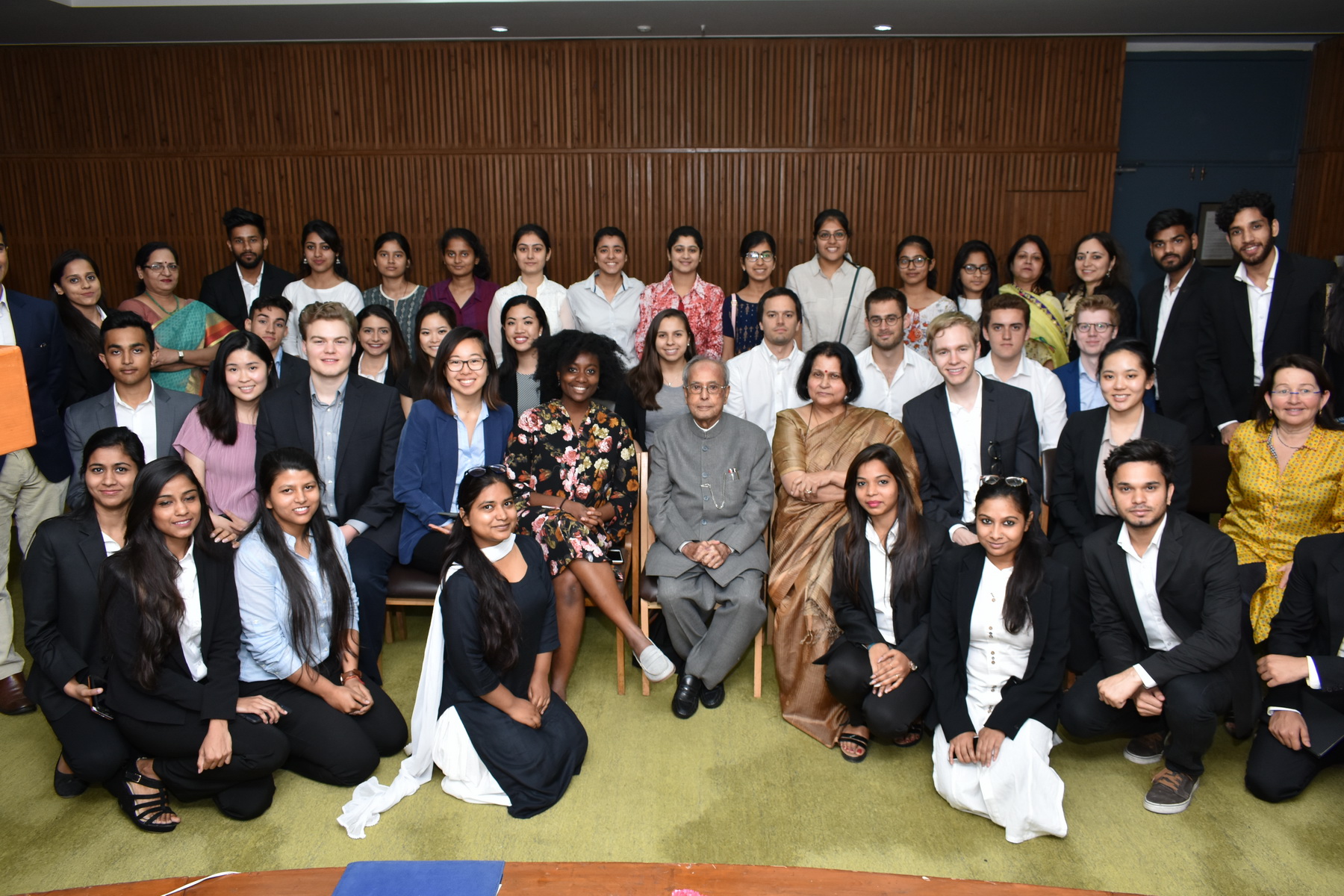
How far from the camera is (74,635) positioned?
8.68 ft

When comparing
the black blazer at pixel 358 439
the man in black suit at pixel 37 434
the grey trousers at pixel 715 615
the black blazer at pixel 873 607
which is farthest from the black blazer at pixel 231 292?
the black blazer at pixel 873 607

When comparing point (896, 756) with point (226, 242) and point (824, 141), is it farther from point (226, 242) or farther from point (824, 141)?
point (226, 242)

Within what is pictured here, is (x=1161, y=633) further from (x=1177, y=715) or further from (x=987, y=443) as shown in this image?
(x=987, y=443)

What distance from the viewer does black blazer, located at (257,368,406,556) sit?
3.36 meters

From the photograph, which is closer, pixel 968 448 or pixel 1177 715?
pixel 1177 715

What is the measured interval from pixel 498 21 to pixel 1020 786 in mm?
5146

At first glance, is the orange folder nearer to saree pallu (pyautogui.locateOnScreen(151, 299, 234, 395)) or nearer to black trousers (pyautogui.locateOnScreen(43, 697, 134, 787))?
black trousers (pyautogui.locateOnScreen(43, 697, 134, 787))

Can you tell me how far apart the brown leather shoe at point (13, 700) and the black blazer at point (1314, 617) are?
4201mm

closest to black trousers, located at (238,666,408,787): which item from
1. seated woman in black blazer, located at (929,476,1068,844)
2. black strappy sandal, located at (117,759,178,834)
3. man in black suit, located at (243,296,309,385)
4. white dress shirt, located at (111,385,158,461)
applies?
black strappy sandal, located at (117,759,178,834)

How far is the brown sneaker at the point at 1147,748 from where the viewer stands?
2883 millimetres

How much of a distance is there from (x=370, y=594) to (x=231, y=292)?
2320 mm

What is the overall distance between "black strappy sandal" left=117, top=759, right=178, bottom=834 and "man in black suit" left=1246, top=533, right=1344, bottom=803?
10.5 ft

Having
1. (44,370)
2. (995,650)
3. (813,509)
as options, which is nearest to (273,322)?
(44,370)

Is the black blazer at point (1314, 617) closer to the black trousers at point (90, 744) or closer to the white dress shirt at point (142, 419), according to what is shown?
the black trousers at point (90, 744)
